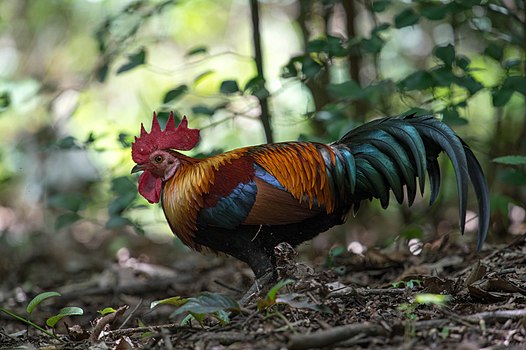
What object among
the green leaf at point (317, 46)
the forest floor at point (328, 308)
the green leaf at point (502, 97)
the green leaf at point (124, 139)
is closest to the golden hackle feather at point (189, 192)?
the forest floor at point (328, 308)

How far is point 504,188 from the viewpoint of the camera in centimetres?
773

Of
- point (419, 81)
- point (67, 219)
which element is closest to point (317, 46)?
point (419, 81)

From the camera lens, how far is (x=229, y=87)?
477cm

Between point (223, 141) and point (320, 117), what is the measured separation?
4542 millimetres

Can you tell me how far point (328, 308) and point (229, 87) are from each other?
2091 mm

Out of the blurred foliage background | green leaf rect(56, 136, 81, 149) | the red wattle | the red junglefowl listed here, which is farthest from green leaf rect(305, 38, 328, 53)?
green leaf rect(56, 136, 81, 149)

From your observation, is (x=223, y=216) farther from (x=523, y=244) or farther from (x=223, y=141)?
(x=223, y=141)

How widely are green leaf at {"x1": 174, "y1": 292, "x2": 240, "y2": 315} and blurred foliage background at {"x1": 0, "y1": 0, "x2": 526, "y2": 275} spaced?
1962mm

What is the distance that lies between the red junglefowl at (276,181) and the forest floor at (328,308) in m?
0.26

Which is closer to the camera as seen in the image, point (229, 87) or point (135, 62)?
point (229, 87)

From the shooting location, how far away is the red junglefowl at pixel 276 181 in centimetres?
369

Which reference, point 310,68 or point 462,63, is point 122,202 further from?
point 462,63

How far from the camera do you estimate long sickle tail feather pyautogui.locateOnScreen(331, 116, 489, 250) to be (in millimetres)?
3555

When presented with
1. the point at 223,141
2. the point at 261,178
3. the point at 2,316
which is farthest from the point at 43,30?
the point at 261,178
